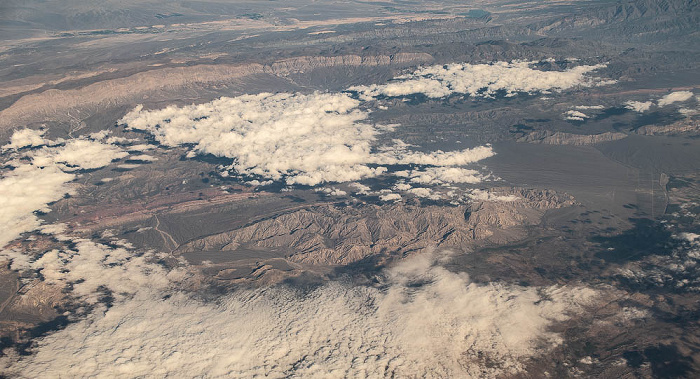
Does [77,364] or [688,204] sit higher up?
[688,204]

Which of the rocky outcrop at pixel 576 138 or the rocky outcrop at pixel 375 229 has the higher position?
the rocky outcrop at pixel 576 138

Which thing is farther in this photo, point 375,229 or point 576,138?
point 576,138

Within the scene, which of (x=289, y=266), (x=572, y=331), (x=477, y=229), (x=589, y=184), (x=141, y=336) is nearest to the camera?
(x=572, y=331)

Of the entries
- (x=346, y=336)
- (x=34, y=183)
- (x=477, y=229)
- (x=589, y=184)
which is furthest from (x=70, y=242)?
(x=589, y=184)

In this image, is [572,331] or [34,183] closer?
[572,331]

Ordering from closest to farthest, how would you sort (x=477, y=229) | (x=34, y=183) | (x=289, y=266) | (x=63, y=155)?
(x=289, y=266) → (x=477, y=229) → (x=34, y=183) → (x=63, y=155)

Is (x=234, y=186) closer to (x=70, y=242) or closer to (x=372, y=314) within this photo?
(x=70, y=242)

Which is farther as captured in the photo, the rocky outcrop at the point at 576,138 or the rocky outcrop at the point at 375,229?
the rocky outcrop at the point at 576,138

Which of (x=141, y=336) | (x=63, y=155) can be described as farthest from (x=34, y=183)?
(x=141, y=336)

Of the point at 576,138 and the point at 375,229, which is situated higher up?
the point at 576,138

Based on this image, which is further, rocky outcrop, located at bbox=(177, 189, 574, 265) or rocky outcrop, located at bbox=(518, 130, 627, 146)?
rocky outcrop, located at bbox=(518, 130, 627, 146)

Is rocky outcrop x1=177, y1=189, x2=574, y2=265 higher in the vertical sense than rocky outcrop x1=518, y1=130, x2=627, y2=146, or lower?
lower
